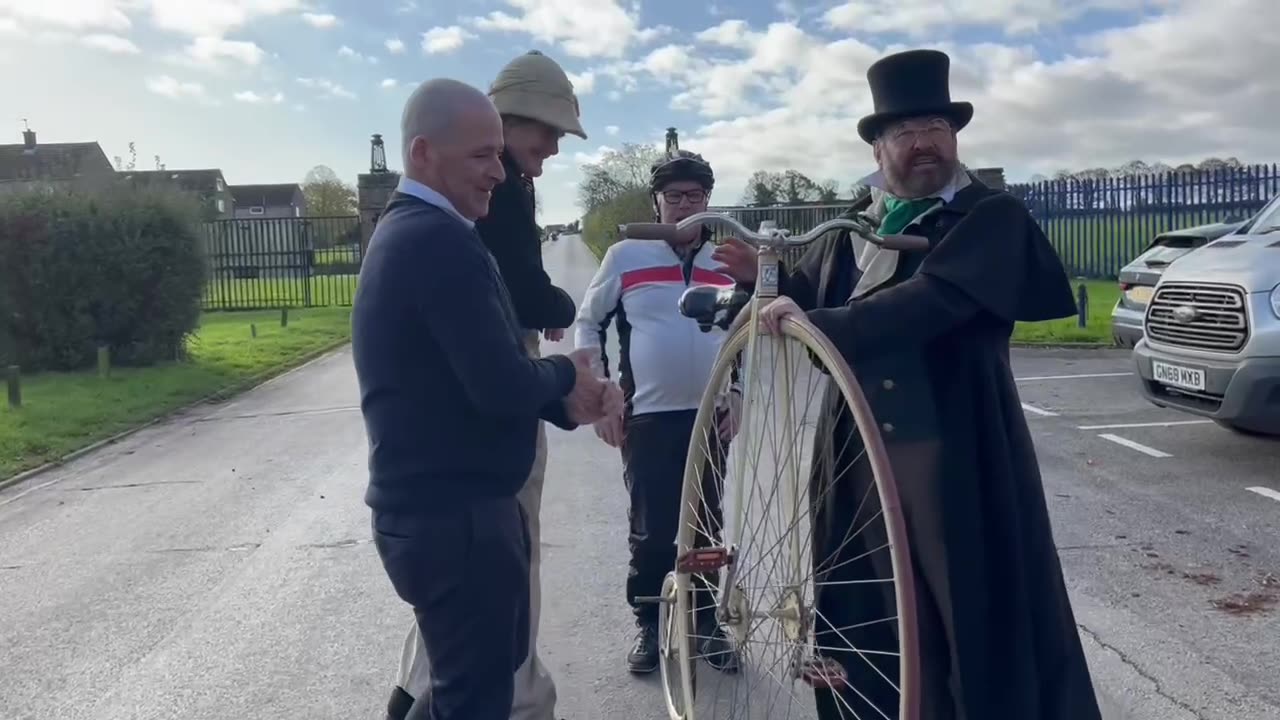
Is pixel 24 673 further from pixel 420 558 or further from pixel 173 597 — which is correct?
pixel 420 558

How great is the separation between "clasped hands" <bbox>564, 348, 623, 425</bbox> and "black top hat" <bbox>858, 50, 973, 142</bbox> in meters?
1.08

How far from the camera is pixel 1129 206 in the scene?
24938 millimetres

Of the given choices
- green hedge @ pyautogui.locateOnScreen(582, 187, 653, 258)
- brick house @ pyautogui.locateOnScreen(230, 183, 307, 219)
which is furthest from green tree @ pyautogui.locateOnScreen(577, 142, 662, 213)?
brick house @ pyautogui.locateOnScreen(230, 183, 307, 219)

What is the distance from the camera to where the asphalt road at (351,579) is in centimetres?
479

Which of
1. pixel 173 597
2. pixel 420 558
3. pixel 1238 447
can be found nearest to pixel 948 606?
pixel 420 558

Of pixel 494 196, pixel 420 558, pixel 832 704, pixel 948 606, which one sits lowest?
pixel 832 704

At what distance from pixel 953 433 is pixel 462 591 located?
136 cm

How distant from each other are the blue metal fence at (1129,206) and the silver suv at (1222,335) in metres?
14.4

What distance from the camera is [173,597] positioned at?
247 inches

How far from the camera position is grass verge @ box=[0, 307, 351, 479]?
1148 cm

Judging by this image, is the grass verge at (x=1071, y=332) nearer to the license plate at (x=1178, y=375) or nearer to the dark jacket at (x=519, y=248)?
the license plate at (x=1178, y=375)

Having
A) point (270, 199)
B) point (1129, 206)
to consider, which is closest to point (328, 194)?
point (270, 199)

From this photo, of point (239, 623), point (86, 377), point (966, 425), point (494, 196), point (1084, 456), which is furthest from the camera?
point (86, 377)

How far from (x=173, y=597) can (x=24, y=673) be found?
106 cm
